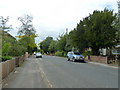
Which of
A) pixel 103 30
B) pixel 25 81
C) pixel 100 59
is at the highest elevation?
pixel 103 30

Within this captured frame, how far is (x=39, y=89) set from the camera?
821cm

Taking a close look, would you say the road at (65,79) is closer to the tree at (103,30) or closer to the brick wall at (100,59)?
the brick wall at (100,59)

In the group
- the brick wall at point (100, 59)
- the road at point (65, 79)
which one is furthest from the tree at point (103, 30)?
the road at point (65, 79)

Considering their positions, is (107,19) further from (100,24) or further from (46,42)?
(46,42)

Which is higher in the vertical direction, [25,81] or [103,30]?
[103,30]

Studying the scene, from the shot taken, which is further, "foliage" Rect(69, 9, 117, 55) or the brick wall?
"foliage" Rect(69, 9, 117, 55)

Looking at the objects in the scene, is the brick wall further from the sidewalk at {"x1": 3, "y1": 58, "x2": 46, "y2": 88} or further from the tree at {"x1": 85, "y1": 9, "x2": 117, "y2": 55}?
the sidewalk at {"x1": 3, "y1": 58, "x2": 46, "y2": 88}

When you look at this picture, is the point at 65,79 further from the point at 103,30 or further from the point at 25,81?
the point at 103,30

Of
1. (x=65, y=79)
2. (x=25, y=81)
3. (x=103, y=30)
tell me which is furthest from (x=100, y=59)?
(x=25, y=81)

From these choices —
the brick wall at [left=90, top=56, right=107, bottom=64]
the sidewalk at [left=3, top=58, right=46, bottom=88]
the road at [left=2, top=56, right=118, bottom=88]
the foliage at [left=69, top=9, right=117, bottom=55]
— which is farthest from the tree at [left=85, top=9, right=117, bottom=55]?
the sidewalk at [left=3, top=58, right=46, bottom=88]

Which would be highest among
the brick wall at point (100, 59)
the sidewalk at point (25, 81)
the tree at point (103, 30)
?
the tree at point (103, 30)

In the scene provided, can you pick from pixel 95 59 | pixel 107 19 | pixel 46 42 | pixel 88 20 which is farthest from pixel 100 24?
pixel 46 42

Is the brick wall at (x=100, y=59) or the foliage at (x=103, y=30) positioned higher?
the foliage at (x=103, y=30)

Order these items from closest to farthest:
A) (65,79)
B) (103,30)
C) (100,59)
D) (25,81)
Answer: (25,81) < (65,79) < (103,30) < (100,59)
